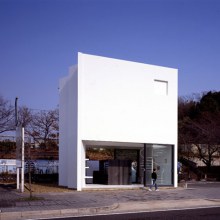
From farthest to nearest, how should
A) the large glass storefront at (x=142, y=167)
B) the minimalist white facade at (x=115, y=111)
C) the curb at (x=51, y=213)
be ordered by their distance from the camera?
the large glass storefront at (x=142, y=167) → the minimalist white facade at (x=115, y=111) → the curb at (x=51, y=213)

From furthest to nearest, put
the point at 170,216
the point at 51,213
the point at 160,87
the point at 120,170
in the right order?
the point at 160,87 → the point at 120,170 → the point at 51,213 → the point at 170,216

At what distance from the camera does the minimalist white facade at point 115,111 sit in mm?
24516

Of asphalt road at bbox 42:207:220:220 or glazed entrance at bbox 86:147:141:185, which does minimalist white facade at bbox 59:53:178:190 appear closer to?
glazed entrance at bbox 86:147:141:185

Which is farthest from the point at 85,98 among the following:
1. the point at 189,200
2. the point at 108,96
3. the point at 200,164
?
the point at 200,164

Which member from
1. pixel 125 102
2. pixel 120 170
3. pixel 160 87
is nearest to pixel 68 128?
pixel 125 102

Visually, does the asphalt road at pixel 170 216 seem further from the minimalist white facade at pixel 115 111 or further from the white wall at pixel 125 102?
the white wall at pixel 125 102

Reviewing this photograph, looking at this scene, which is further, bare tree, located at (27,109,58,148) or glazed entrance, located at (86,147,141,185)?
bare tree, located at (27,109,58,148)

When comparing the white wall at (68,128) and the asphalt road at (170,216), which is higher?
the white wall at (68,128)

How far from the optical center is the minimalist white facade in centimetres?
2452

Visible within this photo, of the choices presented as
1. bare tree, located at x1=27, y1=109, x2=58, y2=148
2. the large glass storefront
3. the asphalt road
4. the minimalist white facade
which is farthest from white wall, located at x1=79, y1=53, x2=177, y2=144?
bare tree, located at x1=27, y1=109, x2=58, y2=148

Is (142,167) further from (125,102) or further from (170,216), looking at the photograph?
(170,216)

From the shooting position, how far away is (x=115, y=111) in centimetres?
2550

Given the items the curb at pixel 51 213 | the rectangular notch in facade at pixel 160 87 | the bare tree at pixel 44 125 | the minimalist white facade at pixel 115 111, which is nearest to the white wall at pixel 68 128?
the minimalist white facade at pixel 115 111

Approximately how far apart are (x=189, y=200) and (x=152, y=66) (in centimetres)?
1035
